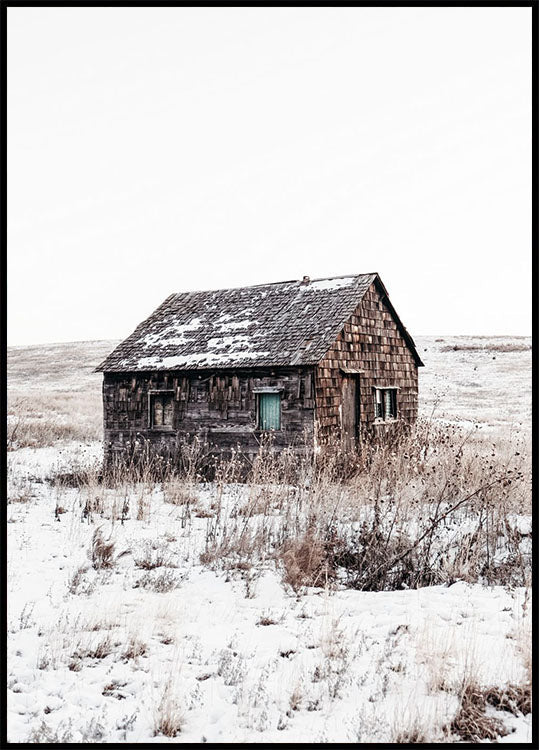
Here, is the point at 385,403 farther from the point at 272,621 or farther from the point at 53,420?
the point at 53,420

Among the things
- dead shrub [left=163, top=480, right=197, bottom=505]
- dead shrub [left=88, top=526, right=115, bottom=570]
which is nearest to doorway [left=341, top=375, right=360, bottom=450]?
dead shrub [left=163, top=480, right=197, bottom=505]

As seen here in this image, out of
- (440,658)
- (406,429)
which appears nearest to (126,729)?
(440,658)

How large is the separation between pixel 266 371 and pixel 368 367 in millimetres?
3068

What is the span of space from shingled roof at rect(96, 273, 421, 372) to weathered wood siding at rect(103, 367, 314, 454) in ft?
1.09

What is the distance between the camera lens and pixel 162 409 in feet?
53.2

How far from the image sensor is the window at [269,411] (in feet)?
47.4

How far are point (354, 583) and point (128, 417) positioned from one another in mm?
10756

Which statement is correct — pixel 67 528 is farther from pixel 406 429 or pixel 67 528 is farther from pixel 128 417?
pixel 406 429

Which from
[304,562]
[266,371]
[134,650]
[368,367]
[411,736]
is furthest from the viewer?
[368,367]

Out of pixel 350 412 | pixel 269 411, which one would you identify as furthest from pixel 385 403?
pixel 269 411

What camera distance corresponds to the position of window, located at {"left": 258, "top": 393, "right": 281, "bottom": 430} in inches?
569

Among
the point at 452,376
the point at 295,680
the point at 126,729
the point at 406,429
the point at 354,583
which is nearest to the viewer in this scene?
the point at 126,729

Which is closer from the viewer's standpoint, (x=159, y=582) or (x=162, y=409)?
(x=159, y=582)

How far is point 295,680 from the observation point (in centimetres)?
463
